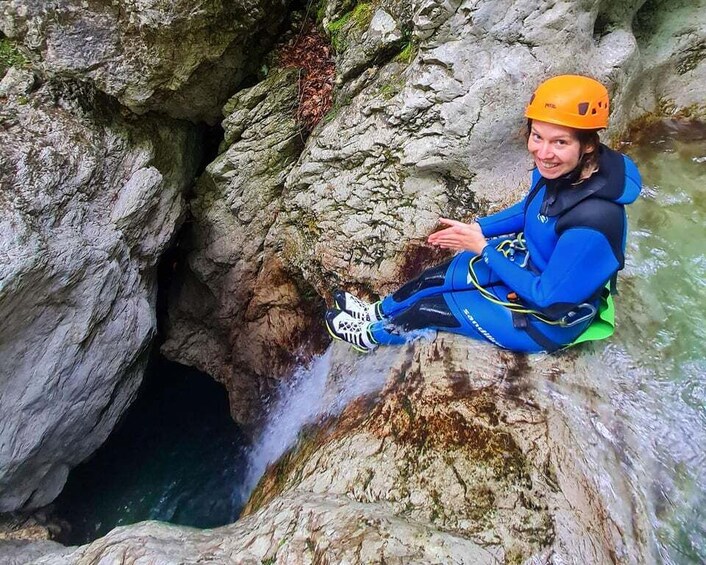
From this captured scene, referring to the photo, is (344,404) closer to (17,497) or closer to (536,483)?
(536,483)

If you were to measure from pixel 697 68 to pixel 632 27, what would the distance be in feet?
2.40

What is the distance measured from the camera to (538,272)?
3.22m

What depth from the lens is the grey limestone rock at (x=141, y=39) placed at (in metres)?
4.55

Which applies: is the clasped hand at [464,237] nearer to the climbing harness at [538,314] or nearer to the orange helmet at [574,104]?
the climbing harness at [538,314]

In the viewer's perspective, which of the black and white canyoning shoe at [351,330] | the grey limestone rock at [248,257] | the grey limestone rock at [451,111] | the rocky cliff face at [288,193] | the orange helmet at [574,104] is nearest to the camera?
the orange helmet at [574,104]

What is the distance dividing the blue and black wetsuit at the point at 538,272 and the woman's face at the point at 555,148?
0.10m

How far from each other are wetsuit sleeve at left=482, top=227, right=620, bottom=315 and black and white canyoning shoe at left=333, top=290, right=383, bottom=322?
1.64m

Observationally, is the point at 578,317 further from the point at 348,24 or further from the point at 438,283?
the point at 348,24

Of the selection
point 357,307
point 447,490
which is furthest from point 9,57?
point 447,490

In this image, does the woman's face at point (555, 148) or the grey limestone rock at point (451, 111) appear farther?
the grey limestone rock at point (451, 111)

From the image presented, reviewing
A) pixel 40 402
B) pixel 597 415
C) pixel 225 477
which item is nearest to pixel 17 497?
pixel 40 402

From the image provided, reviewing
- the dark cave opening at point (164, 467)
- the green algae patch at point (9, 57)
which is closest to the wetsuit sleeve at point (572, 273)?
the dark cave opening at point (164, 467)

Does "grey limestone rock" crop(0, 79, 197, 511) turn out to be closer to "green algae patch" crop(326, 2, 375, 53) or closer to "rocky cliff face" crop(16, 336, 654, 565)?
"rocky cliff face" crop(16, 336, 654, 565)

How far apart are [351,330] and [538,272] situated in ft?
6.16
